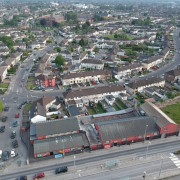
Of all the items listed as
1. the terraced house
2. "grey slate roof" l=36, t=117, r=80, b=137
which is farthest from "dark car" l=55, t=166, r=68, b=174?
the terraced house

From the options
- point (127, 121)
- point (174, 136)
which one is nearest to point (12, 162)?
point (127, 121)

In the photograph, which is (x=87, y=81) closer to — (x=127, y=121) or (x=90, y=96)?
(x=90, y=96)

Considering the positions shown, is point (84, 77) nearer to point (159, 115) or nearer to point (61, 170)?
point (159, 115)

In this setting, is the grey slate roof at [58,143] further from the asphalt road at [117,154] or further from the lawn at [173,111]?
the lawn at [173,111]

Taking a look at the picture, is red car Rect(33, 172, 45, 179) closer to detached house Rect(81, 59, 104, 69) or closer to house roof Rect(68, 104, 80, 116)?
house roof Rect(68, 104, 80, 116)

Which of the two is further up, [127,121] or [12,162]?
[127,121]

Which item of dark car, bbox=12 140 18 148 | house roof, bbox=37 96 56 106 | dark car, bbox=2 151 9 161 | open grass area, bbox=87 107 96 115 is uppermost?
house roof, bbox=37 96 56 106
